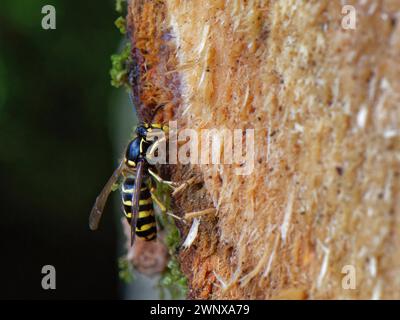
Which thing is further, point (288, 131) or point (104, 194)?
point (104, 194)

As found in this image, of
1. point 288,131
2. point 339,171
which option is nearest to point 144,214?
point 288,131

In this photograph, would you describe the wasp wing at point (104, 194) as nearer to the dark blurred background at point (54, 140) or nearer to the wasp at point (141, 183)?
the wasp at point (141, 183)

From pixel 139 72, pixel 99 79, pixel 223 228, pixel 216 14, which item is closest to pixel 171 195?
pixel 223 228

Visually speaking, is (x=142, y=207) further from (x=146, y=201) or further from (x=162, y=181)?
(x=162, y=181)

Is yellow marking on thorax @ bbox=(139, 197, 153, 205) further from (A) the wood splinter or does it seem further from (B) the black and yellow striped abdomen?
(A) the wood splinter

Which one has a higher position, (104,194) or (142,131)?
(142,131)

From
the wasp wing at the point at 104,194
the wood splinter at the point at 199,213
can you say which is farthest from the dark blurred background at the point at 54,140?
the wood splinter at the point at 199,213

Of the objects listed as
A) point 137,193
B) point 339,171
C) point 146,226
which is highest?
point 339,171
